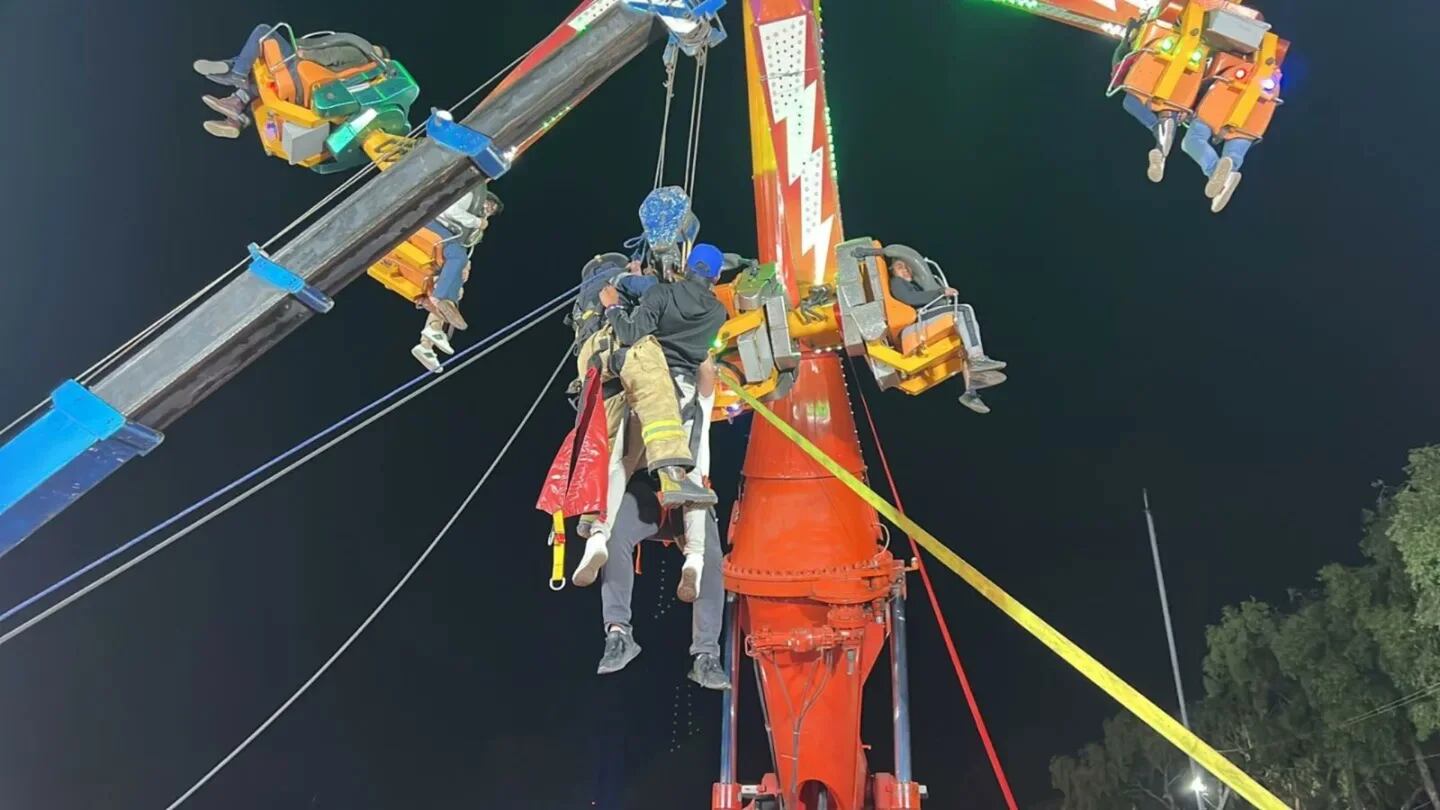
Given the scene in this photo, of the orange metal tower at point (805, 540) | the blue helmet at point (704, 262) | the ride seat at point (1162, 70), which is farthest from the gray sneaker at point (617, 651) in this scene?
the ride seat at point (1162, 70)

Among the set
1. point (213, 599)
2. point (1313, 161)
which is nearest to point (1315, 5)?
point (1313, 161)

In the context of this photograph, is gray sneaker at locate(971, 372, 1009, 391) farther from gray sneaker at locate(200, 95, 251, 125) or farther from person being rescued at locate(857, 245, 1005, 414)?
gray sneaker at locate(200, 95, 251, 125)

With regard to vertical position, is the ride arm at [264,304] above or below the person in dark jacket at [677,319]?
below

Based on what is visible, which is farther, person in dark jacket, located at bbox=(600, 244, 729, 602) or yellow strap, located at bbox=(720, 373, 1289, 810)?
person in dark jacket, located at bbox=(600, 244, 729, 602)

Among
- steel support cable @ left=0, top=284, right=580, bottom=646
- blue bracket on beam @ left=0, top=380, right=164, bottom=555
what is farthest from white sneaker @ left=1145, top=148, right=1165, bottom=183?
blue bracket on beam @ left=0, top=380, right=164, bottom=555

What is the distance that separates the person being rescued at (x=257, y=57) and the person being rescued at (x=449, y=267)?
1069 millimetres

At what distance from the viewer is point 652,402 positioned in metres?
5.02

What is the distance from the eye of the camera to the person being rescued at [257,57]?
241 inches

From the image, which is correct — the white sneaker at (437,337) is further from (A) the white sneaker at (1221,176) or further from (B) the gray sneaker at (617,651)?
(A) the white sneaker at (1221,176)

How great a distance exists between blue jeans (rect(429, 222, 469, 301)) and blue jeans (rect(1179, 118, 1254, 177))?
437 cm

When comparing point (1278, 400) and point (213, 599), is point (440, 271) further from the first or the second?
point (1278, 400)

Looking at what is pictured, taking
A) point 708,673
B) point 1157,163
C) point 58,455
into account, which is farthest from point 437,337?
point 1157,163

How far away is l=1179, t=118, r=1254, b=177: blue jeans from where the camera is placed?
5898 millimetres

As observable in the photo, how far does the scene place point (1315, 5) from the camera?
15.9 m
